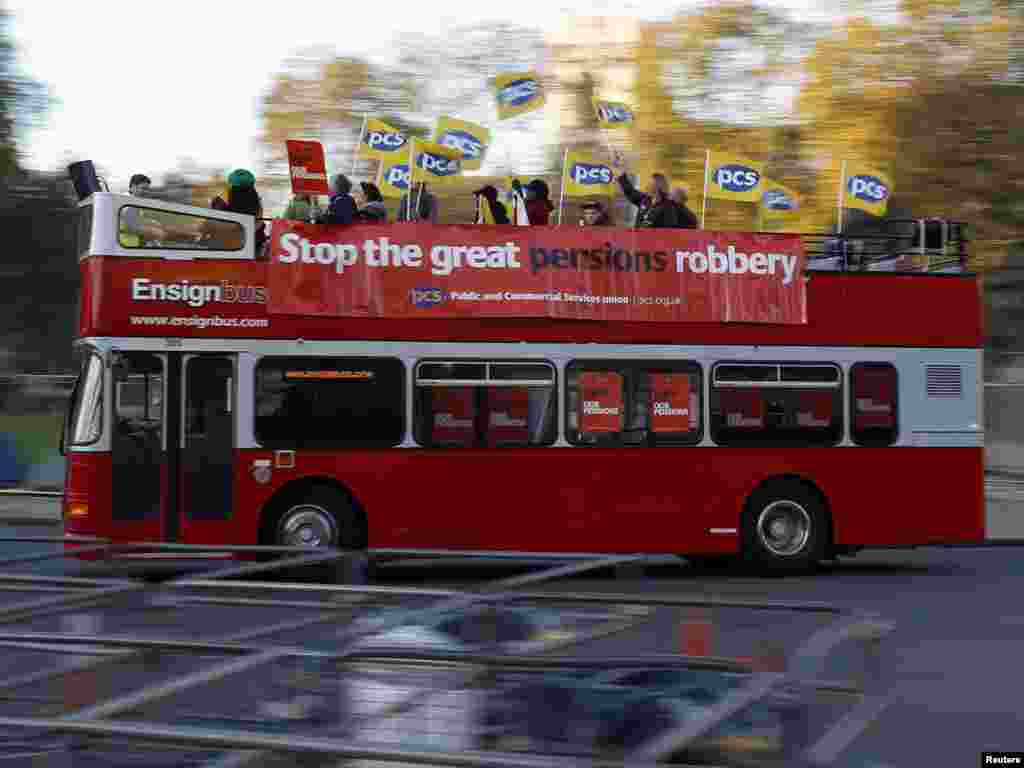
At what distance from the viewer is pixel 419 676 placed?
2.95m

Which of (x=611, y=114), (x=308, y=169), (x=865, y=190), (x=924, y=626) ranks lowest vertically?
(x=924, y=626)

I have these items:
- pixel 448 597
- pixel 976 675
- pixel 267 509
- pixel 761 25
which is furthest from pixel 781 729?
pixel 761 25

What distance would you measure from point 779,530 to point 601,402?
2.23 m

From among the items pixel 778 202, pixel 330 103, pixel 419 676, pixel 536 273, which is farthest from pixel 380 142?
pixel 330 103

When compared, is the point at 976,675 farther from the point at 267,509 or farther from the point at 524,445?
the point at 267,509

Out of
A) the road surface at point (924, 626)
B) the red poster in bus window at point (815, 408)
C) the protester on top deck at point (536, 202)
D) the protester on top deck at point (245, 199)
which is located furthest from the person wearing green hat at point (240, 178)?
the red poster in bus window at point (815, 408)

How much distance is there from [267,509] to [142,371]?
1.71 meters

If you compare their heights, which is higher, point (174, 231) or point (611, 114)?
point (611, 114)

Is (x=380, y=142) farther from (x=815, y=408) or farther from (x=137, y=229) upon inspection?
(x=815, y=408)

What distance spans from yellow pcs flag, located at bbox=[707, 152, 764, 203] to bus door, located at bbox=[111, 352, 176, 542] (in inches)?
253

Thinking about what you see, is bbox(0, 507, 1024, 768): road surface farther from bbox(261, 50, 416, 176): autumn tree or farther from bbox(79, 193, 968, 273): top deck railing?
bbox(261, 50, 416, 176): autumn tree

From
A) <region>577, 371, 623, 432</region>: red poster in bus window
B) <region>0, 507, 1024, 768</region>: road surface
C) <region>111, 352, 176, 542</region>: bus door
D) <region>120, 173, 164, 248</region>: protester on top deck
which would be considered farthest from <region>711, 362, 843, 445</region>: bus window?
<region>120, 173, 164, 248</region>: protester on top deck

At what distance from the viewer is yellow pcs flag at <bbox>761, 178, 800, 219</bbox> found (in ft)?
54.7

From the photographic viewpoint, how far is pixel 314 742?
2148 millimetres
